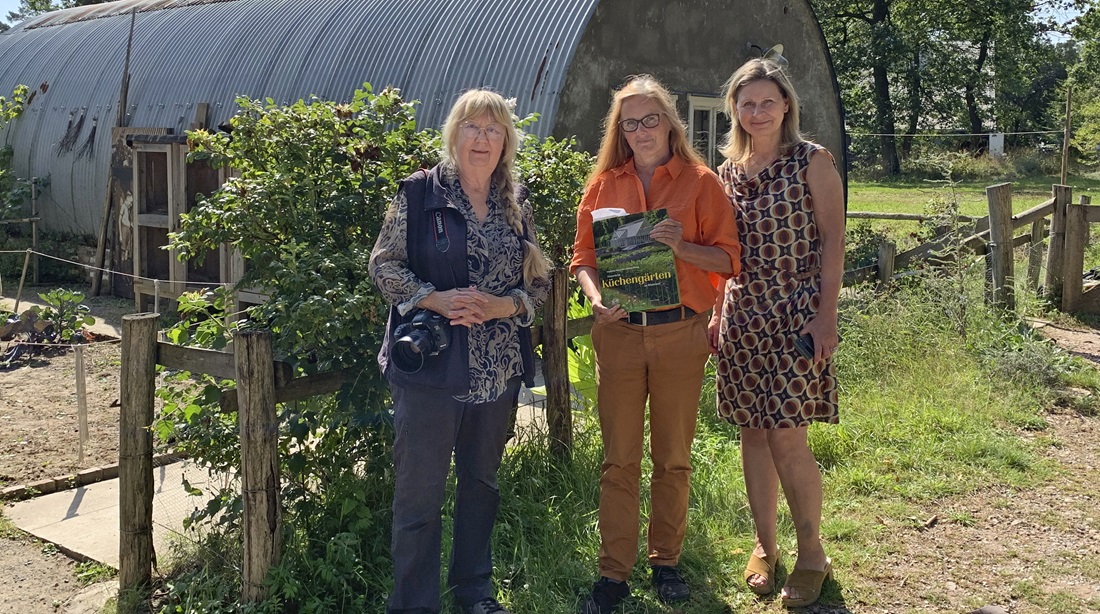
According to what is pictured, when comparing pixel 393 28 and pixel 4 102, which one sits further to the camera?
pixel 4 102

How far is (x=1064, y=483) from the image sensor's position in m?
5.39

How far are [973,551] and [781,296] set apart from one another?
1751 mm

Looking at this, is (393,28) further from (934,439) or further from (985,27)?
(985,27)

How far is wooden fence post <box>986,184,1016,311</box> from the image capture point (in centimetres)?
851

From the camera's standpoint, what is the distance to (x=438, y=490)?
3.47 m

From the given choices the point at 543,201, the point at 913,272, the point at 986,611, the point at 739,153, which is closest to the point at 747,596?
the point at 986,611

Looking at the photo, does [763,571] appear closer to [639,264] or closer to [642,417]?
[642,417]

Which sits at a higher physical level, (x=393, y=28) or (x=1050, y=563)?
(x=393, y=28)

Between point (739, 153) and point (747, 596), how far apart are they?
71.7 inches

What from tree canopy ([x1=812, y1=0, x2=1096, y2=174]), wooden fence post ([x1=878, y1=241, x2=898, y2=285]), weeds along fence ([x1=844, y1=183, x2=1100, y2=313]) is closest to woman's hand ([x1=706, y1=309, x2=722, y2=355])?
weeds along fence ([x1=844, y1=183, x2=1100, y2=313])

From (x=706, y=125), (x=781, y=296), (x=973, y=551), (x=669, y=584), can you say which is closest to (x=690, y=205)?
(x=781, y=296)

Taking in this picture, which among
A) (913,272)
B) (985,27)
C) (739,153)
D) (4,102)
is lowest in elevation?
(913,272)

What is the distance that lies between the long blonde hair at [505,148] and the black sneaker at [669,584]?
1.32 metres

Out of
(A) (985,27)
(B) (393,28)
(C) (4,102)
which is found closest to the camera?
(B) (393,28)
